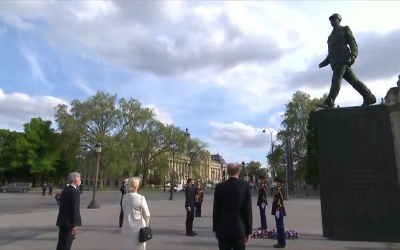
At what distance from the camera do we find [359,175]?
909cm

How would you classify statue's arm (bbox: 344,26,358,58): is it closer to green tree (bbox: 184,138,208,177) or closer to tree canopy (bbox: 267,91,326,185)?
tree canopy (bbox: 267,91,326,185)

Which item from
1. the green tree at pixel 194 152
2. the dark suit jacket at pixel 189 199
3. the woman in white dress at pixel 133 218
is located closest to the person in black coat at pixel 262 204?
the dark suit jacket at pixel 189 199

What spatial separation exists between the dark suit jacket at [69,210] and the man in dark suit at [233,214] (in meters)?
3.04

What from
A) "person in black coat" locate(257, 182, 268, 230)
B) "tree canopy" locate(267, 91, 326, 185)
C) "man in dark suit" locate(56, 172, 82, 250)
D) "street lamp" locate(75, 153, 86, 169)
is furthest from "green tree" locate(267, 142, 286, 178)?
"man in dark suit" locate(56, 172, 82, 250)

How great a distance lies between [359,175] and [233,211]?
17.7 ft

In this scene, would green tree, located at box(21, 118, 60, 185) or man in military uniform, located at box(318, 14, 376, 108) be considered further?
green tree, located at box(21, 118, 60, 185)

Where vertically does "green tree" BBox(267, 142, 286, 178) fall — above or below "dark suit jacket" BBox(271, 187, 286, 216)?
above

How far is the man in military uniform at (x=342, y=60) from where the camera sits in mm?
10175

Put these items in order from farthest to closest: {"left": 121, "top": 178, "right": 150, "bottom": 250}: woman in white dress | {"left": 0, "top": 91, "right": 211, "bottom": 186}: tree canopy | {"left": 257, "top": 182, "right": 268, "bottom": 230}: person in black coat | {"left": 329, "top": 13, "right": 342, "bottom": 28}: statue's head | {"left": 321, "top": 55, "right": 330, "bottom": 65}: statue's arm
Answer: {"left": 0, "top": 91, "right": 211, "bottom": 186}: tree canopy < {"left": 257, "top": 182, "right": 268, "bottom": 230}: person in black coat < {"left": 321, "top": 55, "right": 330, "bottom": 65}: statue's arm < {"left": 329, "top": 13, "right": 342, "bottom": 28}: statue's head < {"left": 121, "top": 178, "right": 150, "bottom": 250}: woman in white dress

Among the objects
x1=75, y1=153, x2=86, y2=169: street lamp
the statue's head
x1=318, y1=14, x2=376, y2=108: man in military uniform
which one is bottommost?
x1=318, y1=14, x2=376, y2=108: man in military uniform

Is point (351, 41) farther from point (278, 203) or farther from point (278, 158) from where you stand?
point (278, 158)

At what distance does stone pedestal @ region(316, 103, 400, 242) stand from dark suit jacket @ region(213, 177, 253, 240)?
491 centimetres

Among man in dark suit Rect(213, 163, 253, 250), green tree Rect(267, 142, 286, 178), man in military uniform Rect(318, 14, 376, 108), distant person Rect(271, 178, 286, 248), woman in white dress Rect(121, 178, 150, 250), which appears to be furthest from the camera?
green tree Rect(267, 142, 286, 178)

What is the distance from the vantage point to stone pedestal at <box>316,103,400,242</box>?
877 centimetres
